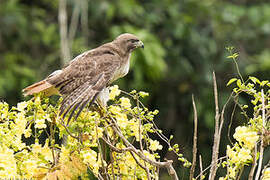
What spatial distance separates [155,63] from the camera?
661 centimetres

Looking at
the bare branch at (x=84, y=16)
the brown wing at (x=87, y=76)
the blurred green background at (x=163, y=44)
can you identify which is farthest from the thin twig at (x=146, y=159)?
the bare branch at (x=84, y=16)

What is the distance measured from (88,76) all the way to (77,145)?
1215mm

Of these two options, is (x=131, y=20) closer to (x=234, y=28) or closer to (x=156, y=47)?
(x=156, y=47)

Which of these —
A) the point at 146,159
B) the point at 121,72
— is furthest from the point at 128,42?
the point at 146,159

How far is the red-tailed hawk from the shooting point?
292 centimetres

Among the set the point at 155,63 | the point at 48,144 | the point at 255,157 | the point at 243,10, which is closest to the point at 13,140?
the point at 48,144

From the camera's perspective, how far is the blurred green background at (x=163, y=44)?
269 inches

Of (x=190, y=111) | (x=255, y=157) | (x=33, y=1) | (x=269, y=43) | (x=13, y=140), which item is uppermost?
(x=33, y=1)

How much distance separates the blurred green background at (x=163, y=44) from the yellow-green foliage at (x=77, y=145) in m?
4.31

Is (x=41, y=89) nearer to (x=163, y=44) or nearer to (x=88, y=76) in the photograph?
(x=88, y=76)

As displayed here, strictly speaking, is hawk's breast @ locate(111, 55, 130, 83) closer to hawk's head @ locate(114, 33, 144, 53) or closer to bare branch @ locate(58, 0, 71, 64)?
hawk's head @ locate(114, 33, 144, 53)

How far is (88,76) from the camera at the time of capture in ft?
10.8

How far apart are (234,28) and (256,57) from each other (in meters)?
0.60

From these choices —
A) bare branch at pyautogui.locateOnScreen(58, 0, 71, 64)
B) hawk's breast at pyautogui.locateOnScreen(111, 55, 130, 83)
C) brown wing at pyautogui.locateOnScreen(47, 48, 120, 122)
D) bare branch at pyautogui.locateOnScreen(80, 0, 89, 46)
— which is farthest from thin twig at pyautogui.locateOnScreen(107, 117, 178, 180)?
bare branch at pyautogui.locateOnScreen(80, 0, 89, 46)
